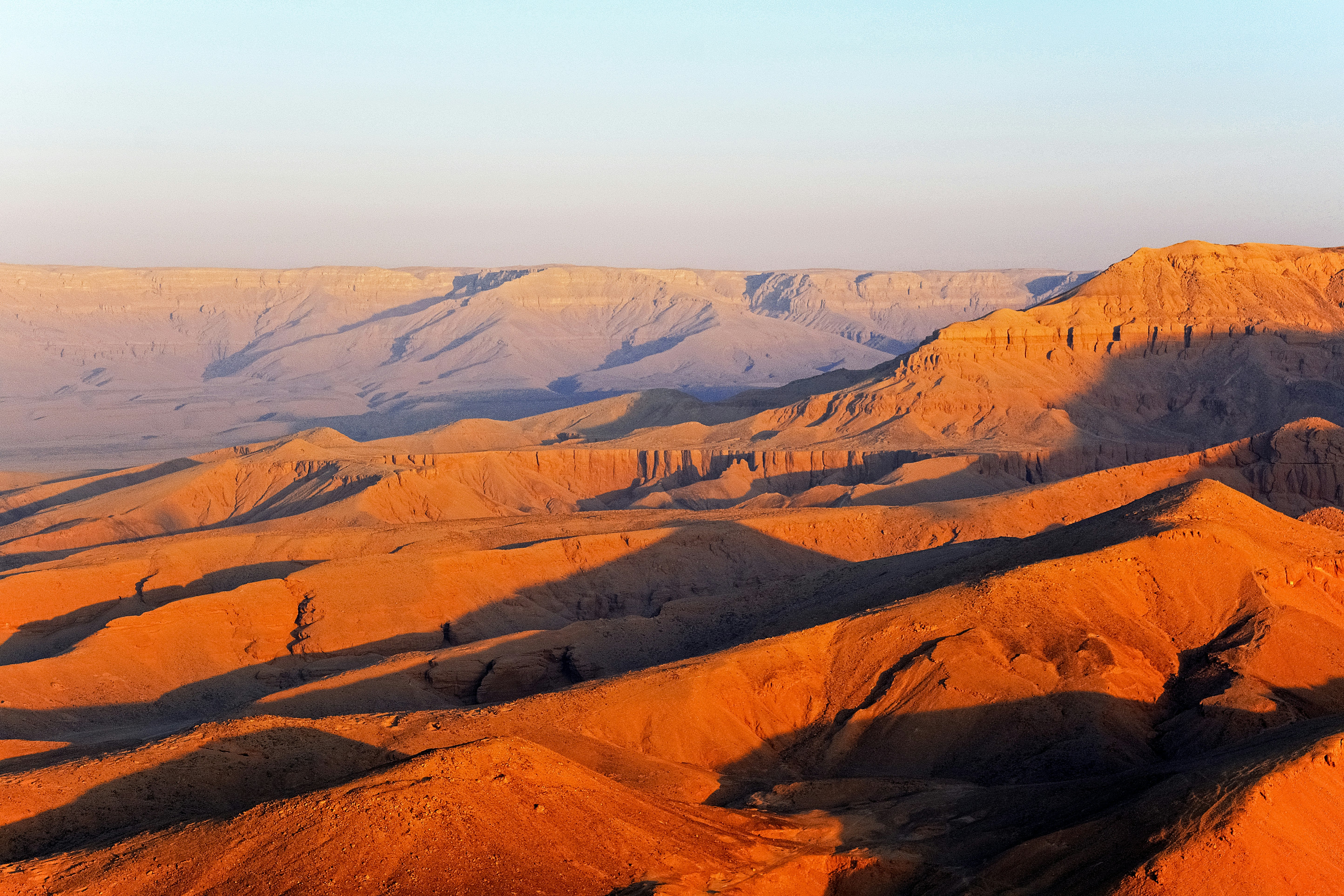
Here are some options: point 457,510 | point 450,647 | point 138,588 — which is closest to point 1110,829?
point 450,647

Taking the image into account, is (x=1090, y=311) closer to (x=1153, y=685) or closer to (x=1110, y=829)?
(x=1153, y=685)

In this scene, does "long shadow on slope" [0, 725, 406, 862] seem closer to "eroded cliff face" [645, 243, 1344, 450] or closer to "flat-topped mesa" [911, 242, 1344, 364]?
"eroded cliff face" [645, 243, 1344, 450]

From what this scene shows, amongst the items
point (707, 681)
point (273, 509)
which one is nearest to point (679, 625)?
point (707, 681)

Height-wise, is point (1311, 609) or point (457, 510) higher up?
point (1311, 609)

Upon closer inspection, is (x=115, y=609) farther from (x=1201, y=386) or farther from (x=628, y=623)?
(x=1201, y=386)

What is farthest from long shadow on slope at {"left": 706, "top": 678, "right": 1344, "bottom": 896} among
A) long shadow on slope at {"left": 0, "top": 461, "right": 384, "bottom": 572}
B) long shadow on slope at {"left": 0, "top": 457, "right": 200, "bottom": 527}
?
long shadow on slope at {"left": 0, "top": 457, "right": 200, "bottom": 527}

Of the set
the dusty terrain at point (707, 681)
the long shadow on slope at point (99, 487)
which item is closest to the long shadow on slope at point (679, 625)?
the dusty terrain at point (707, 681)
